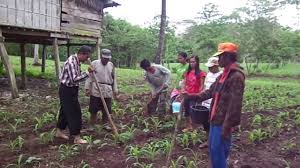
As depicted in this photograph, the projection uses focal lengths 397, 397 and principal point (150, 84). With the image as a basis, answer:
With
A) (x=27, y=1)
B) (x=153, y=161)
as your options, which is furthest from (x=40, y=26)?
(x=153, y=161)

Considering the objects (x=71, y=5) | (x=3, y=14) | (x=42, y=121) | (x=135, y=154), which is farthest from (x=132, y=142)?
(x=71, y=5)

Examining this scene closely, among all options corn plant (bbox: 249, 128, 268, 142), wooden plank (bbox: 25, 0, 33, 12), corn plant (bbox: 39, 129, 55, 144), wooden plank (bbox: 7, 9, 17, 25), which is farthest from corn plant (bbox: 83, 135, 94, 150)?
wooden plank (bbox: 25, 0, 33, 12)

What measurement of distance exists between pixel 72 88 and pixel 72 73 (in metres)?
0.28

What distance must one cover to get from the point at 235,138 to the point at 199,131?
0.70 metres

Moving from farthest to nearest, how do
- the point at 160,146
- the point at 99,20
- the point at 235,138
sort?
the point at 99,20, the point at 235,138, the point at 160,146

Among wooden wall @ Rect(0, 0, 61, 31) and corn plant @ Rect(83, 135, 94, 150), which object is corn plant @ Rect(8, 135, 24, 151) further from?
wooden wall @ Rect(0, 0, 61, 31)

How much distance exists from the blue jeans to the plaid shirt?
2.70 meters

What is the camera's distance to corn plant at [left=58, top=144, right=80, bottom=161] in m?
5.79

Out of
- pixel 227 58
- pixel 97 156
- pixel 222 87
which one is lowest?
pixel 97 156

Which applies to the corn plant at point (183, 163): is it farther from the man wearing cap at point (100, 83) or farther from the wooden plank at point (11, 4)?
the wooden plank at point (11, 4)

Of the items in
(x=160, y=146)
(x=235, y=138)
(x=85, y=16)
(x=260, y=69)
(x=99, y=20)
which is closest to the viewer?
(x=160, y=146)

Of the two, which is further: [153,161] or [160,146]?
[160,146]

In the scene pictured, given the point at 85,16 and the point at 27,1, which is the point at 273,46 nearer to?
the point at 85,16

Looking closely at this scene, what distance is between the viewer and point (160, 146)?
641 centimetres
